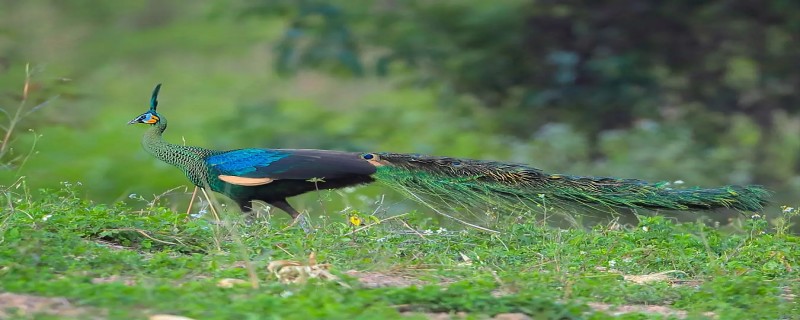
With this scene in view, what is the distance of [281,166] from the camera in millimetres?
6262

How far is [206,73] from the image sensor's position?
1744 cm

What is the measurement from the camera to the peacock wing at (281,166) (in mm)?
6242

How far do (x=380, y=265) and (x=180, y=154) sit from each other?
5.67 feet

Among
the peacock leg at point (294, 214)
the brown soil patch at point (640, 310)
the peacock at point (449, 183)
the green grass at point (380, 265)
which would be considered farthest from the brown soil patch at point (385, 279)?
the peacock at point (449, 183)

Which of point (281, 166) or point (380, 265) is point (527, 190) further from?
point (380, 265)

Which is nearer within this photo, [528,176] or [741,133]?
[528,176]

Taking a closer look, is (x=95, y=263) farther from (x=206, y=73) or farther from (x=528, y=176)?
(x=206, y=73)

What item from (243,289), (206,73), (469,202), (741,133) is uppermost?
(206,73)

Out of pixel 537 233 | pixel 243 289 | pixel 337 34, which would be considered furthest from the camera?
pixel 337 34

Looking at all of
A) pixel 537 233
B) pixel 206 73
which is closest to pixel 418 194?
pixel 537 233

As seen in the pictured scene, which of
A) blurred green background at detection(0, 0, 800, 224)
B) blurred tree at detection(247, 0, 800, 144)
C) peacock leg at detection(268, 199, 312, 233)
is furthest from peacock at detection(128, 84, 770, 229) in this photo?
blurred tree at detection(247, 0, 800, 144)

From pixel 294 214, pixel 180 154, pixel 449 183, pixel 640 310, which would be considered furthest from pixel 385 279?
pixel 180 154

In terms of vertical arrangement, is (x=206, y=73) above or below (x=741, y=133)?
above

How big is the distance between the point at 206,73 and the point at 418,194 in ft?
37.8
